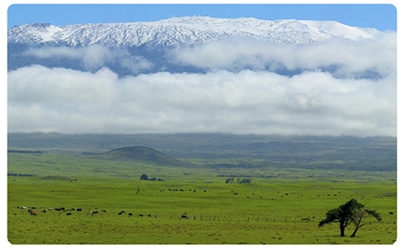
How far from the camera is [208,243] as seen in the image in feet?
187

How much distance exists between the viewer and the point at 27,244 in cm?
5591

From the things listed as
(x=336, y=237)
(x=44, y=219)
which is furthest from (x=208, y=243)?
(x=44, y=219)

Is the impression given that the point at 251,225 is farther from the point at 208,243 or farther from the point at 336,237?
the point at 208,243

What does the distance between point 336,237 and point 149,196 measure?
77.4 metres

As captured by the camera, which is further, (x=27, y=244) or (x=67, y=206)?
(x=67, y=206)

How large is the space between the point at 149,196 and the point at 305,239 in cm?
7885

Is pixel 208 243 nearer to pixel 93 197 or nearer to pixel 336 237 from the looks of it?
pixel 336 237

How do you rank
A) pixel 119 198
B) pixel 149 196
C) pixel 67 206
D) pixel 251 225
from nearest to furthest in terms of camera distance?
pixel 251 225, pixel 67 206, pixel 119 198, pixel 149 196

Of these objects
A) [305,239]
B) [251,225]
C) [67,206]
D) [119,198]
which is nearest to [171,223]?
[251,225]

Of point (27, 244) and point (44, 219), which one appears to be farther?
point (44, 219)
